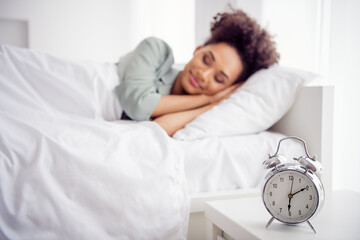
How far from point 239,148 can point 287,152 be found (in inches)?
7.3

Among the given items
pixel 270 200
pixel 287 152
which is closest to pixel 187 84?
pixel 287 152

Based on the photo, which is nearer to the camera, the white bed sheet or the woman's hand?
the white bed sheet

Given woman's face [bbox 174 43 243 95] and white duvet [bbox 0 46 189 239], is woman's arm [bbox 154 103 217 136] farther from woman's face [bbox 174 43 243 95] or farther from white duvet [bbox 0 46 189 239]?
white duvet [bbox 0 46 189 239]

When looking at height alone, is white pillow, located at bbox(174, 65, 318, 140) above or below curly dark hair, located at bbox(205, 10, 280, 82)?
below

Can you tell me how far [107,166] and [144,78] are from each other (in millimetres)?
673

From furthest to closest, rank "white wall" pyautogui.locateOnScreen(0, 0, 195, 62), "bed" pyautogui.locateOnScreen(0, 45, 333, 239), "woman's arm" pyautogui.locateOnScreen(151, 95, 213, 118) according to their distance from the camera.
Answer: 1. "white wall" pyautogui.locateOnScreen(0, 0, 195, 62)
2. "woman's arm" pyautogui.locateOnScreen(151, 95, 213, 118)
3. "bed" pyautogui.locateOnScreen(0, 45, 333, 239)

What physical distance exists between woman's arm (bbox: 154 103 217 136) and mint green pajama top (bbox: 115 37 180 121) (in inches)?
2.7

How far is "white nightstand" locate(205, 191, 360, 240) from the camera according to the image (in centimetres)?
62

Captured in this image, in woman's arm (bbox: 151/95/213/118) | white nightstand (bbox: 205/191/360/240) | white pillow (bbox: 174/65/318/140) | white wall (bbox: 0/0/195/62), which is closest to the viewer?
white nightstand (bbox: 205/191/360/240)

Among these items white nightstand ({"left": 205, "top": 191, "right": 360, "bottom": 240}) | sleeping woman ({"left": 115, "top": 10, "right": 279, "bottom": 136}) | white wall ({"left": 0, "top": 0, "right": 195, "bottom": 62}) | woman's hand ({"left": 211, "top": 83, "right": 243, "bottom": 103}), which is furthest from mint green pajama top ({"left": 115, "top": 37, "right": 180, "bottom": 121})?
white wall ({"left": 0, "top": 0, "right": 195, "bottom": 62})

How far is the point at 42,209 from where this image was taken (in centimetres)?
72

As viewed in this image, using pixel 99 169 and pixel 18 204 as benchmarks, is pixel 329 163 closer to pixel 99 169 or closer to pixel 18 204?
pixel 99 169

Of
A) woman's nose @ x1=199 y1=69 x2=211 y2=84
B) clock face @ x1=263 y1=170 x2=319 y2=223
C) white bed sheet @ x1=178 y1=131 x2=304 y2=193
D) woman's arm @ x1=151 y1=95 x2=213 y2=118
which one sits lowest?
white bed sheet @ x1=178 y1=131 x2=304 y2=193

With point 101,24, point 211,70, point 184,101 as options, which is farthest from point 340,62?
point 101,24
